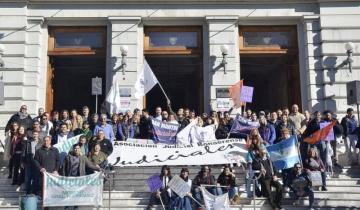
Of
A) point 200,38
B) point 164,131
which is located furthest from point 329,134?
point 200,38

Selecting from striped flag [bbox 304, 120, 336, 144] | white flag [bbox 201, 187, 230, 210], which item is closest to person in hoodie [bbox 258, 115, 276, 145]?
striped flag [bbox 304, 120, 336, 144]

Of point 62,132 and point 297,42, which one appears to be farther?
point 297,42

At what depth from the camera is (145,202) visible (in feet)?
50.2

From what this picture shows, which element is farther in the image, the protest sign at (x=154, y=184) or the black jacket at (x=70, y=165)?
the protest sign at (x=154, y=184)

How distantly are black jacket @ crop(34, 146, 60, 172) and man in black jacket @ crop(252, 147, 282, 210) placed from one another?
5678 mm

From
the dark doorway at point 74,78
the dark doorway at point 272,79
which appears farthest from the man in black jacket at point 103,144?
the dark doorway at point 272,79

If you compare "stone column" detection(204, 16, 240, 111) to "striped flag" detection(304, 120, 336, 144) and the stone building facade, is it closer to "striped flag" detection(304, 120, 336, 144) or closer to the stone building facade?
the stone building facade

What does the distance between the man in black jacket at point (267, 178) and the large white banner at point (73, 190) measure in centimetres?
456

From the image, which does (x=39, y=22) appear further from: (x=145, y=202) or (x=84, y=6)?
(x=145, y=202)

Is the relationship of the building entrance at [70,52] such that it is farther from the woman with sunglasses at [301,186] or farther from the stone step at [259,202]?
the woman with sunglasses at [301,186]

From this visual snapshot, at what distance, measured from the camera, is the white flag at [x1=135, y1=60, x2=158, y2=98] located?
20078 mm

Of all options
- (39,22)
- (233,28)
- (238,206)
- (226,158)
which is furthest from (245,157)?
(39,22)

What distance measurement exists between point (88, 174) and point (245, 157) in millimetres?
4663

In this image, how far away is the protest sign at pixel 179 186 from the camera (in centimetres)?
1446
